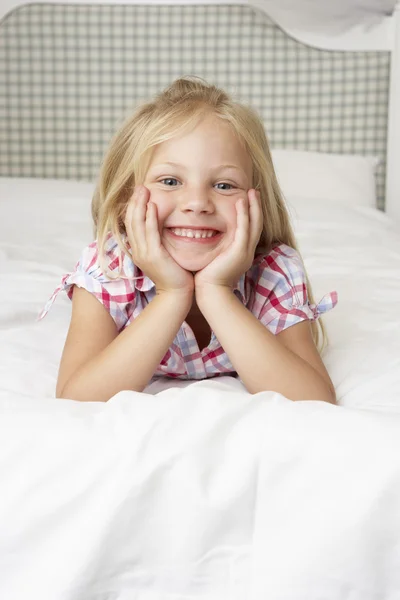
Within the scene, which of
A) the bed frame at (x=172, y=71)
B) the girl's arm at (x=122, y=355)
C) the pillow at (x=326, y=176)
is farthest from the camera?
the bed frame at (x=172, y=71)

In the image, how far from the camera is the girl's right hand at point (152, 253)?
0.96m

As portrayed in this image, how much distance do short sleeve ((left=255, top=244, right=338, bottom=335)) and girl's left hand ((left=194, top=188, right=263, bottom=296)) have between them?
0.38ft

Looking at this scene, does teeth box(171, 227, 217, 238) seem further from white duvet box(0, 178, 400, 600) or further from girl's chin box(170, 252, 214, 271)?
white duvet box(0, 178, 400, 600)

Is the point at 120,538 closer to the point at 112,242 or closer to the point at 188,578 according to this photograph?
the point at 188,578

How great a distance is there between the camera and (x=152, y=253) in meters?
0.96

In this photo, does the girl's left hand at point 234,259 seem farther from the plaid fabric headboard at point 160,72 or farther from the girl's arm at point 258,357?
the plaid fabric headboard at point 160,72

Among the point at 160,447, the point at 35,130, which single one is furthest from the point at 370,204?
the point at 160,447

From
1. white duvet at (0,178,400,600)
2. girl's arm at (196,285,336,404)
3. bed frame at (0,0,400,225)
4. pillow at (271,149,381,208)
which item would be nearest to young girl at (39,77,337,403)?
girl's arm at (196,285,336,404)

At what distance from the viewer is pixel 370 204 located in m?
2.45

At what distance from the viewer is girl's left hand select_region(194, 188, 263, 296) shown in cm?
96

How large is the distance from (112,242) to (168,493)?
572 millimetres

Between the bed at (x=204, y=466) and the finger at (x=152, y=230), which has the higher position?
the finger at (x=152, y=230)

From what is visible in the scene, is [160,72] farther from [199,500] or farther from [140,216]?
[199,500]

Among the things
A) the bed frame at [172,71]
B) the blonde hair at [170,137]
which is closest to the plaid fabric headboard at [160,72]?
the bed frame at [172,71]
